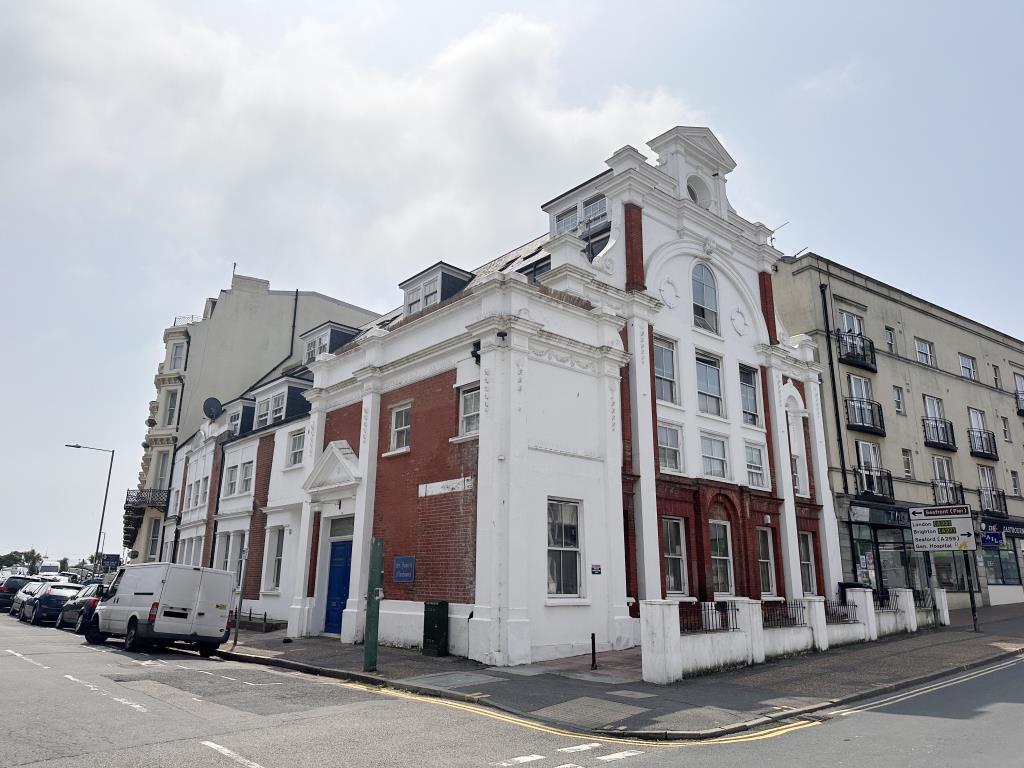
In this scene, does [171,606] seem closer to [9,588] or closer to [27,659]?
[27,659]

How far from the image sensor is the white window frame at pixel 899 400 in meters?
32.7

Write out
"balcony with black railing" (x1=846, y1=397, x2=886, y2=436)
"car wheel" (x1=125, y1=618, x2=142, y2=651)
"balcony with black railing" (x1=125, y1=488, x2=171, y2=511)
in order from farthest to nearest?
"balcony with black railing" (x1=125, y1=488, x2=171, y2=511)
"balcony with black railing" (x1=846, y1=397, x2=886, y2=436)
"car wheel" (x1=125, y1=618, x2=142, y2=651)

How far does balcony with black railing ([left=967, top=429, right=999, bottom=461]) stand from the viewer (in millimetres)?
35438

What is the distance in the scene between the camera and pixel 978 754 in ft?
24.4

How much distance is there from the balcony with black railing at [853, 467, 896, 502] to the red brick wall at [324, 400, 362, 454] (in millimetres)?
20781

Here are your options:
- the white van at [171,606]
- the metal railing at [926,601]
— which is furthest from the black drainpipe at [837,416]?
the white van at [171,606]

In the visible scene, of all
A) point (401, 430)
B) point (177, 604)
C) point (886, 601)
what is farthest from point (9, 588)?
point (886, 601)

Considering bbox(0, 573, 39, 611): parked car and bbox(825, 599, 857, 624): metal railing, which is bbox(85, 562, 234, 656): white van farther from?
bbox(0, 573, 39, 611): parked car

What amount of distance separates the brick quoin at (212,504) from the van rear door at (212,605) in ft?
42.7

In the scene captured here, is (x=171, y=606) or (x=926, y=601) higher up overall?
(x=926, y=601)

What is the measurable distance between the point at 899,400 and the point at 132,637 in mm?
32137

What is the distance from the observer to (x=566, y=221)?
24.8 m

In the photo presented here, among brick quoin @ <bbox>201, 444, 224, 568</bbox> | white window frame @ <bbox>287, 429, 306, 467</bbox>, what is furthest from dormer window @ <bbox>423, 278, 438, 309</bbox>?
brick quoin @ <bbox>201, 444, 224, 568</bbox>

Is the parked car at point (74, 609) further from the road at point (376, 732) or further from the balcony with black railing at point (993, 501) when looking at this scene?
the balcony with black railing at point (993, 501)
